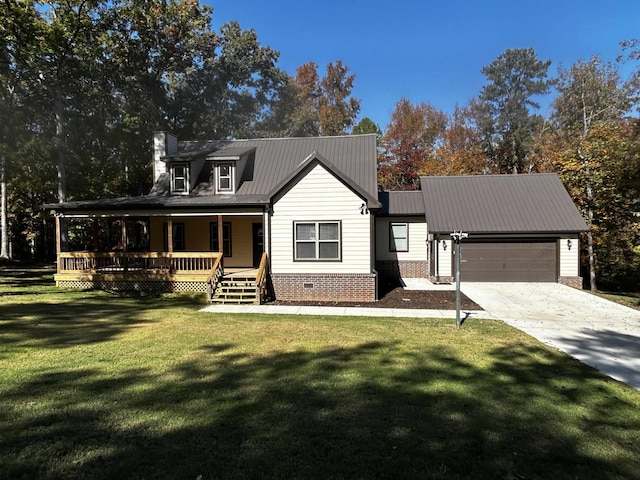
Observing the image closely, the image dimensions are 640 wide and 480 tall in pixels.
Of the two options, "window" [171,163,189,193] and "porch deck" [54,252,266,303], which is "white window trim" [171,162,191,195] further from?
"porch deck" [54,252,266,303]

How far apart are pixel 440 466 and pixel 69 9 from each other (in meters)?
25.2

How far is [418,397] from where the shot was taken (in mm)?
4961

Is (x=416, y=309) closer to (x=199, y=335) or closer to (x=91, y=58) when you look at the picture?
(x=199, y=335)

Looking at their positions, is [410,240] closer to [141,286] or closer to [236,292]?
[236,292]

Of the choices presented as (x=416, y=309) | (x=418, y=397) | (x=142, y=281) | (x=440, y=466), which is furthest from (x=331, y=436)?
(x=142, y=281)

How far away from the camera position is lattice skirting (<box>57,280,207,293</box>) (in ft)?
48.5

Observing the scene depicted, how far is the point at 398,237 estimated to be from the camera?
19141mm

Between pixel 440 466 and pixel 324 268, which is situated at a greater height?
pixel 324 268

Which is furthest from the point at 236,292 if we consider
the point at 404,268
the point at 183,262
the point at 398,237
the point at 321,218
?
the point at 398,237

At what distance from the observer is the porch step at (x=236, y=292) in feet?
42.5

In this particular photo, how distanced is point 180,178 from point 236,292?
21.9 ft

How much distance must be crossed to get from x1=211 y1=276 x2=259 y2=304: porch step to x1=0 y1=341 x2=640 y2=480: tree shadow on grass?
6.68 meters

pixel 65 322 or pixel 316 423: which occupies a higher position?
pixel 65 322

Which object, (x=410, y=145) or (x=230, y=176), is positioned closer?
(x=230, y=176)
